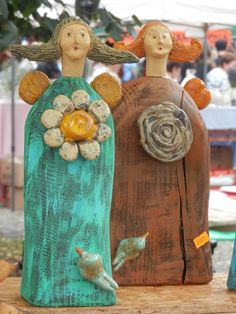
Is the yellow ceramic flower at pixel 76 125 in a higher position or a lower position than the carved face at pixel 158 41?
lower

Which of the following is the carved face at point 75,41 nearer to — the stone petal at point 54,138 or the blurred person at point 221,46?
the stone petal at point 54,138

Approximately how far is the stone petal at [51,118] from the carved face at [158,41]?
326 millimetres

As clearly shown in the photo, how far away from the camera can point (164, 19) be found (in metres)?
5.30

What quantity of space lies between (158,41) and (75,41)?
0.24m

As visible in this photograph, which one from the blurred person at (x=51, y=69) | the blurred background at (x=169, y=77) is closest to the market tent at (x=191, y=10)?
the blurred background at (x=169, y=77)

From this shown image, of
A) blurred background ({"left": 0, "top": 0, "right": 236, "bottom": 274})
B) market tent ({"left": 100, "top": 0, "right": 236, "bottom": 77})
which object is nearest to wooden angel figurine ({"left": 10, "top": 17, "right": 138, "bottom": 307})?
blurred background ({"left": 0, "top": 0, "right": 236, "bottom": 274})

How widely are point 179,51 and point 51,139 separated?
42 centimetres

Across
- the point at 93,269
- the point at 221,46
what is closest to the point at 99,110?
the point at 93,269

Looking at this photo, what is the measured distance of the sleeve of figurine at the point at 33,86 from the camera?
1.38 metres

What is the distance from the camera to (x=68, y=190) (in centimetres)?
134

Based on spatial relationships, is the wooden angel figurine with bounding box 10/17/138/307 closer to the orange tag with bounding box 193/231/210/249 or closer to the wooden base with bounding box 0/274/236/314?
the wooden base with bounding box 0/274/236/314

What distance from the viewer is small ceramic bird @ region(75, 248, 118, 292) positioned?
131 centimetres

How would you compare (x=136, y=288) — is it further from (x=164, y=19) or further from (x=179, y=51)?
(x=164, y=19)

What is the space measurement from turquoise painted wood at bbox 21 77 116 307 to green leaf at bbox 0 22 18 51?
3.12 ft
